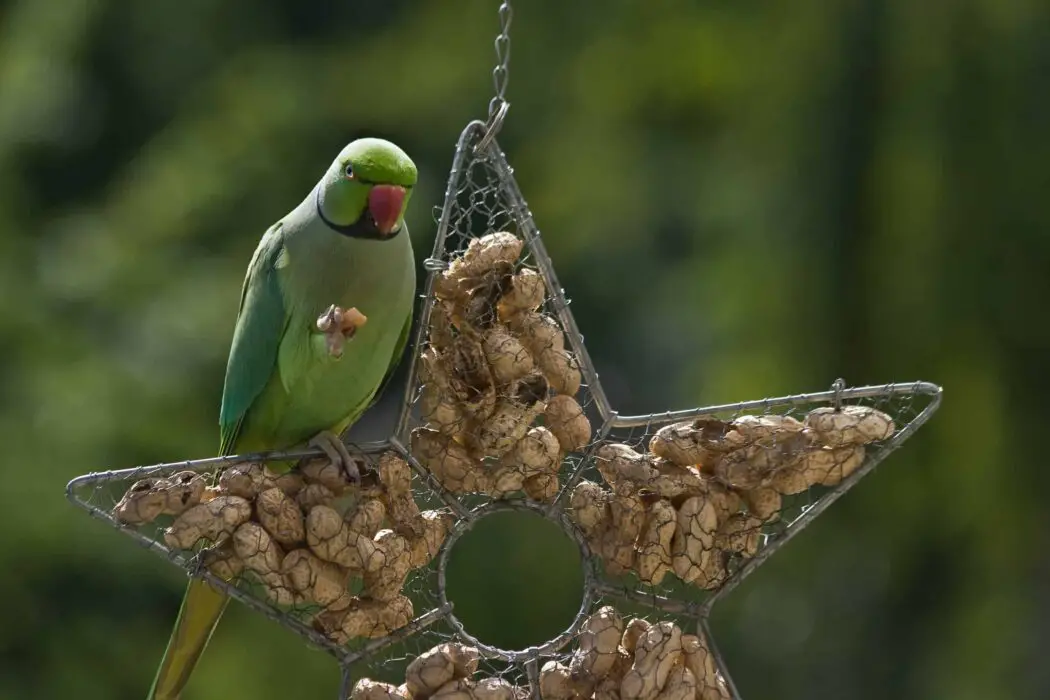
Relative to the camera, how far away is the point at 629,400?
340cm

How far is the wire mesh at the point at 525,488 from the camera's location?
1.22m

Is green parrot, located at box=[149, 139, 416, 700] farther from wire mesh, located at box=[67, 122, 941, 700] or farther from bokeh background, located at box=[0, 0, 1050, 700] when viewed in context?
bokeh background, located at box=[0, 0, 1050, 700]

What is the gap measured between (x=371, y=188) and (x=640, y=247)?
204cm

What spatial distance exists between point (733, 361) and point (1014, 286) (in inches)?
17.8

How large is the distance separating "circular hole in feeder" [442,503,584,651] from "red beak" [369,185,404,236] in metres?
1.31

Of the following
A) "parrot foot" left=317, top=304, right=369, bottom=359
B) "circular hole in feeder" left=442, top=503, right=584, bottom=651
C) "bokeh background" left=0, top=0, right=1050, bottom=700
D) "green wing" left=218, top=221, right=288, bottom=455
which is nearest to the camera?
"parrot foot" left=317, top=304, right=369, bottom=359

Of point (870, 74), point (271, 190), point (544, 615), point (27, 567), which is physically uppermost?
point (870, 74)

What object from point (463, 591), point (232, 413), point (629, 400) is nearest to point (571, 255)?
point (629, 400)

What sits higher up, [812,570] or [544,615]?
[812,570]

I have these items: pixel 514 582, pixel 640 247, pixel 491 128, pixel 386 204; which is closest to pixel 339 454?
pixel 386 204

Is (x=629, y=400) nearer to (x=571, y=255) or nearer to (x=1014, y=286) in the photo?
(x=571, y=255)

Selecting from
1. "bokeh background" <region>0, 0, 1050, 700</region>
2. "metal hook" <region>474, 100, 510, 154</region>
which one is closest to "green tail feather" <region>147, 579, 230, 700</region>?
"metal hook" <region>474, 100, 510, 154</region>

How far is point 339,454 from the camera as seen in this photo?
1.27 meters

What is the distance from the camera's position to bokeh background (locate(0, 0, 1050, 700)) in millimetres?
1851
